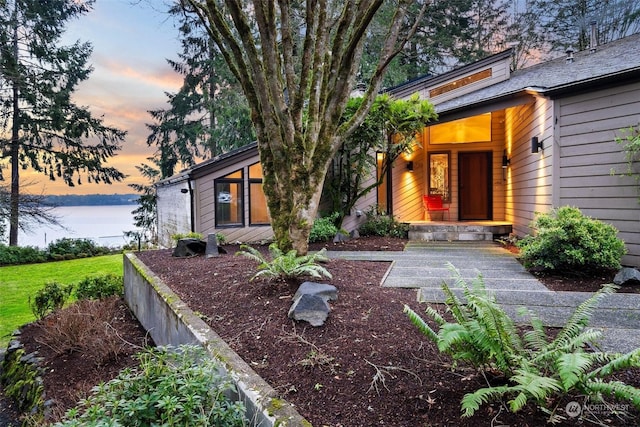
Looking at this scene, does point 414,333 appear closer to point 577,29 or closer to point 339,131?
point 339,131

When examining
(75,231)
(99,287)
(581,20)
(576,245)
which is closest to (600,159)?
(576,245)

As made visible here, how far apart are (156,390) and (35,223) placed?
1414 cm

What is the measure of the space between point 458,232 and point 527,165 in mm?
A: 2125

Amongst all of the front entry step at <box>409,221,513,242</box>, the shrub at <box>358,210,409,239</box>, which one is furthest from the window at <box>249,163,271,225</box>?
the front entry step at <box>409,221,513,242</box>

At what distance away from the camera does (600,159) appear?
5562mm

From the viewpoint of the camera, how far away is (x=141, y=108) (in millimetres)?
17984

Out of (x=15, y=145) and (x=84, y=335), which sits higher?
(x=15, y=145)

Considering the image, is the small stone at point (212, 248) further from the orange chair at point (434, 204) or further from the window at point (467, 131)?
the window at point (467, 131)

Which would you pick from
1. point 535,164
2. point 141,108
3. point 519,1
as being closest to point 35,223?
point 141,108

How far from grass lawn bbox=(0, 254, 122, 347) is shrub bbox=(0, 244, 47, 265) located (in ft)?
1.61

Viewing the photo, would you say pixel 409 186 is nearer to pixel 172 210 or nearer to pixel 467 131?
pixel 467 131

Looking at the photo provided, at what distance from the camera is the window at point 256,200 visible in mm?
9062

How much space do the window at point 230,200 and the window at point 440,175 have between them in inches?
227

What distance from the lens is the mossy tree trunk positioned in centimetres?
423
